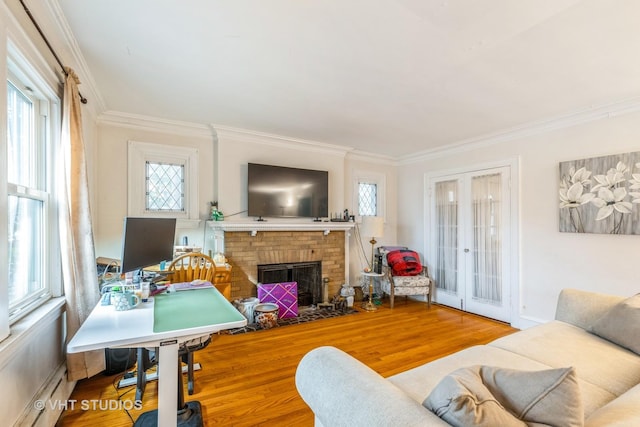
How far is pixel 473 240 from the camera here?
14.4 ft

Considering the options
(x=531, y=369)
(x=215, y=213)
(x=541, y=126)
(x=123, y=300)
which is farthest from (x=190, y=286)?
(x=541, y=126)

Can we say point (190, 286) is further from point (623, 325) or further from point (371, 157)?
point (371, 157)

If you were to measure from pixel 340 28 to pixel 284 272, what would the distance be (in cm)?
329

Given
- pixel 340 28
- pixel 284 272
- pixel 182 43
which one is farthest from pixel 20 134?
pixel 284 272

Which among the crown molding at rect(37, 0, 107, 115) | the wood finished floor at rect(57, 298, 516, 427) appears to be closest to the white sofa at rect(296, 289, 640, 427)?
the wood finished floor at rect(57, 298, 516, 427)

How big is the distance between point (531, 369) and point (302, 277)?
10.8 feet

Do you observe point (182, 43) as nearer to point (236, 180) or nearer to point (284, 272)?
point (236, 180)

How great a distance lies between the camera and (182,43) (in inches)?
81.2

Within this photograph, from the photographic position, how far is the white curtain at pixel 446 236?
467cm

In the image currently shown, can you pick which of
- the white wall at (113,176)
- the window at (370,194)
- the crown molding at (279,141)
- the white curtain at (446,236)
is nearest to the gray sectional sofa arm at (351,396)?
the white wall at (113,176)

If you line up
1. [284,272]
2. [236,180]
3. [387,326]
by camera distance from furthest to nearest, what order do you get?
[284,272] < [236,180] < [387,326]

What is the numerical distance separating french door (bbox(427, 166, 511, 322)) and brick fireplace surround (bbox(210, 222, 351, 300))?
1548 mm

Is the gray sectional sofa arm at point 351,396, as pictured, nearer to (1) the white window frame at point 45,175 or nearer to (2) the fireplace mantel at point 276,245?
(1) the white window frame at point 45,175

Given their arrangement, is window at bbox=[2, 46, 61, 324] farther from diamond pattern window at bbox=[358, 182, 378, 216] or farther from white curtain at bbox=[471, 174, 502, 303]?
white curtain at bbox=[471, 174, 502, 303]
